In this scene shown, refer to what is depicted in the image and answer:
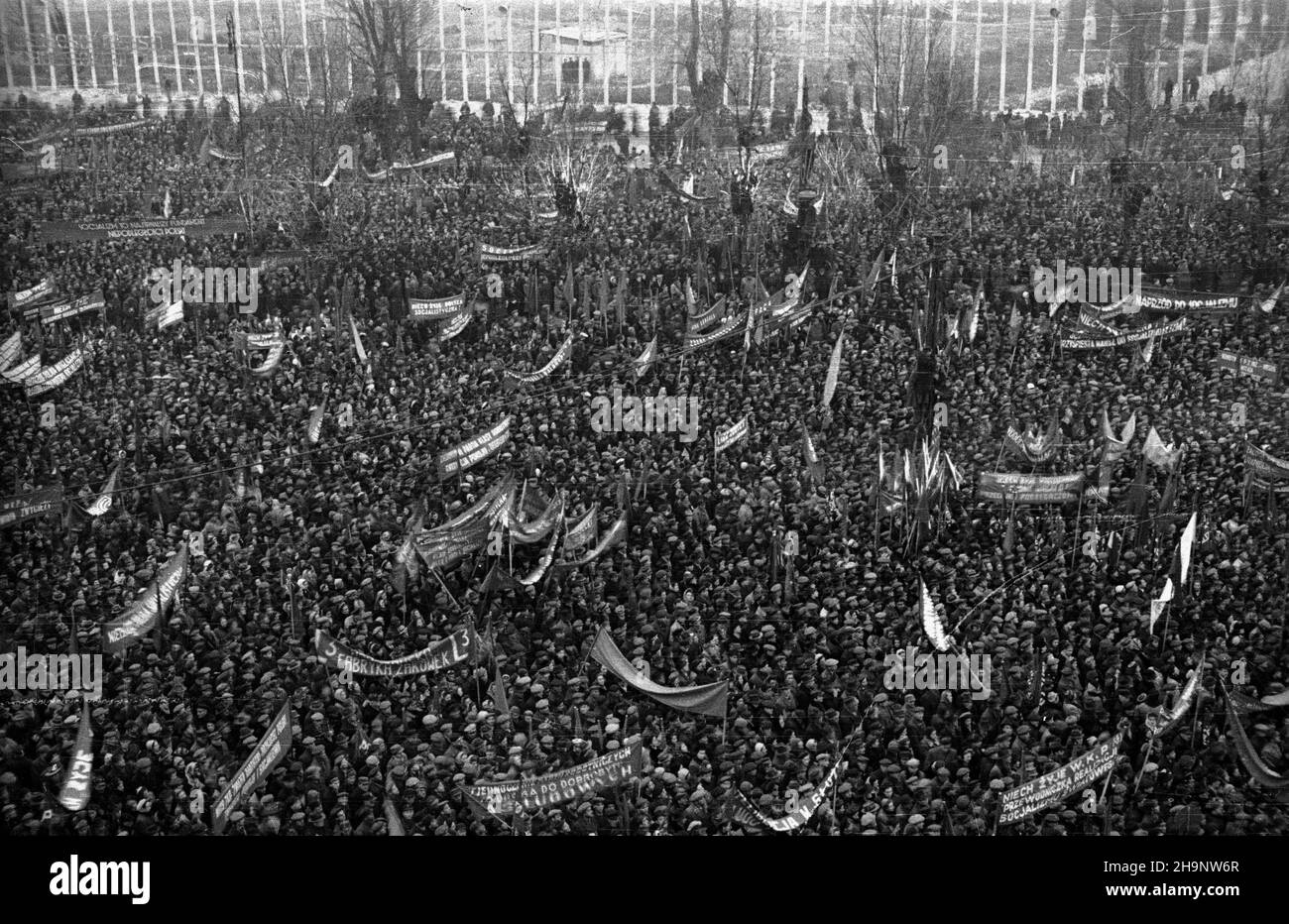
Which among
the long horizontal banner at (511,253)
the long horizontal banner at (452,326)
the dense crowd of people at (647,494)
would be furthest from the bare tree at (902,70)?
the long horizontal banner at (452,326)

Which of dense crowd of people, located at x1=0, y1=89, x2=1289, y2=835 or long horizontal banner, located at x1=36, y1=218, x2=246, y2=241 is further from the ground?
long horizontal banner, located at x1=36, y1=218, x2=246, y2=241

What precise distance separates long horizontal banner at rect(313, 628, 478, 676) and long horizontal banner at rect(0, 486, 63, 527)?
3.98 m

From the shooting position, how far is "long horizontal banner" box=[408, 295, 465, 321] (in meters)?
19.1

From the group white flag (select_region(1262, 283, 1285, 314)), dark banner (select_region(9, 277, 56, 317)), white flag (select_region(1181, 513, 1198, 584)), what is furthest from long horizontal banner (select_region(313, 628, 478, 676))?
white flag (select_region(1262, 283, 1285, 314))

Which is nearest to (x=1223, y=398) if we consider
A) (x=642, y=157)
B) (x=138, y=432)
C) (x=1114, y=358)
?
(x=1114, y=358)

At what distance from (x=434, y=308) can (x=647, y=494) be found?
12.0ft

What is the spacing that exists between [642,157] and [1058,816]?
1014 cm

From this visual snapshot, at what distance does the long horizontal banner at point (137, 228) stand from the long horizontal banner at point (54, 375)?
164 centimetres

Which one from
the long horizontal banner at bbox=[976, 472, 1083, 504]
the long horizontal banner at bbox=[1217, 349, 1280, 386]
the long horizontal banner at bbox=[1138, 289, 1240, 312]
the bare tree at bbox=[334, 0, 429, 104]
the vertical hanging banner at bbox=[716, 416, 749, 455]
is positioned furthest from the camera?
the bare tree at bbox=[334, 0, 429, 104]

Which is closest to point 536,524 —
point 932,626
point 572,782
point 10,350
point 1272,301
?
point 572,782

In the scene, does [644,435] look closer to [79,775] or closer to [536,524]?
[536,524]

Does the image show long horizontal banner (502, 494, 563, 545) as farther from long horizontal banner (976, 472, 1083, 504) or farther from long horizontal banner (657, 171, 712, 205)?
long horizontal banner (657, 171, 712, 205)

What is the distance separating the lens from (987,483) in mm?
17156

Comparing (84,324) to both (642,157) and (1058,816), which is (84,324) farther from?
(1058,816)
